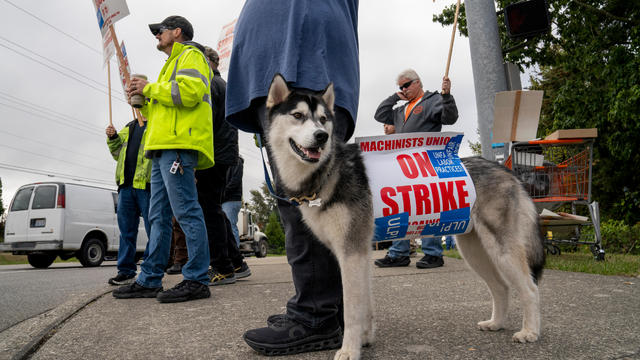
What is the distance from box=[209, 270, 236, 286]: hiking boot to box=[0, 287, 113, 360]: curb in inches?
53.5

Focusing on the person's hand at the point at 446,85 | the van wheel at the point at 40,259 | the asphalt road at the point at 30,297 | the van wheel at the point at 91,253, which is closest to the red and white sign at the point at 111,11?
the asphalt road at the point at 30,297

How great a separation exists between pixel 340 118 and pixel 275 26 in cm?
64

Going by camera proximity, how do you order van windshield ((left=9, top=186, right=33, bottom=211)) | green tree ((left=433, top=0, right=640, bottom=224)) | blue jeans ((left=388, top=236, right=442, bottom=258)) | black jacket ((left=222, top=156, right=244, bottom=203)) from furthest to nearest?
van windshield ((left=9, top=186, right=33, bottom=211))
green tree ((left=433, top=0, right=640, bottom=224))
black jacket ((left=222, top=156, right=244, bottom=203))
blue jeans ((left=388, top=236, right=442, bottom=258))

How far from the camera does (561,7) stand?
1091 centimetres

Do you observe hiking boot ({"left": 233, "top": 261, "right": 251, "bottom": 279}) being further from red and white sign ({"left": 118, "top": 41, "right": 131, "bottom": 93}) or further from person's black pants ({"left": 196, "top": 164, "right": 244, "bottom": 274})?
red and white sign ({"left": 118, "top": 41, "right": 131, "bottom": 93})

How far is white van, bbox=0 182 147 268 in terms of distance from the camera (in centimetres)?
1123

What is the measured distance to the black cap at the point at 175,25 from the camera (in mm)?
4094

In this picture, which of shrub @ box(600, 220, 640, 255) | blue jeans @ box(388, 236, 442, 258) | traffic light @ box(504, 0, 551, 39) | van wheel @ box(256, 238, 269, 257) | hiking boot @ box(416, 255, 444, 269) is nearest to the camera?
traffic light @ box(504, 0, 551, 39)

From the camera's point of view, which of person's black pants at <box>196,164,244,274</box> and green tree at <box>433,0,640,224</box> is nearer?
person's black pants at <box>196,164,244,274</box>

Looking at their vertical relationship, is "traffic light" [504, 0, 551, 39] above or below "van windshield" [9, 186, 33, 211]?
above

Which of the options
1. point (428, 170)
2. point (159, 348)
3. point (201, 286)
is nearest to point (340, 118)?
point (428, 170)

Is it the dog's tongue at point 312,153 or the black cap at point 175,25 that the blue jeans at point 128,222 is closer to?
the black cap at point 175,25

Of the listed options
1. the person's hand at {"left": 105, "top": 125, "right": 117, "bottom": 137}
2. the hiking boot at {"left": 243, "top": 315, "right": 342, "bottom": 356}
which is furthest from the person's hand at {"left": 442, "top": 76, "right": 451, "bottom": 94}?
the person's hand at {"left": 105, "top": 125, "right": 117, "bottom": 137}

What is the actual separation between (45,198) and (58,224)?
1.04 m
